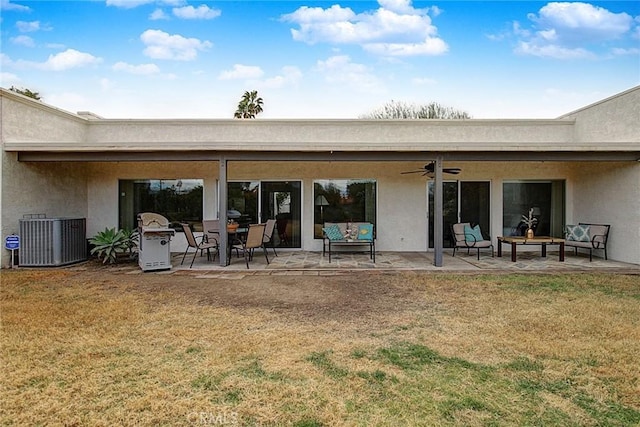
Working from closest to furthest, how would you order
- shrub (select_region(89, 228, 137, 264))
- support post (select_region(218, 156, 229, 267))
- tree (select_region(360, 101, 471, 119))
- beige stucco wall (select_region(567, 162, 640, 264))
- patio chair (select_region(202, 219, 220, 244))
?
support post (select_region(218, 156, 229, 267)) → beige stucco wall (select_region(567, 162, 640, 264)) → shrub (select_region(89, 228, 137, 264)) → patio chair (select_region(202, 219, 220, 244)) → tree (select_region(360, 101, 471, 119))

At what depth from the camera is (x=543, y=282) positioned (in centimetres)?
654

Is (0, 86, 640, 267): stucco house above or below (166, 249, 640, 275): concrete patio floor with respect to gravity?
above

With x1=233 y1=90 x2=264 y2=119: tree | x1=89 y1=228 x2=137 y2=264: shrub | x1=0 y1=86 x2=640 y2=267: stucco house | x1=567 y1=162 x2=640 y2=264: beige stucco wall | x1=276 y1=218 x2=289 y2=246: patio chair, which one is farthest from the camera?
x1=233 y1=90 x2=264 y2=119: tree

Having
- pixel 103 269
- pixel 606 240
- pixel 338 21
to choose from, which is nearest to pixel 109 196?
pixel 103 269

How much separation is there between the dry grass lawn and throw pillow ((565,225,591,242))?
11.6ft

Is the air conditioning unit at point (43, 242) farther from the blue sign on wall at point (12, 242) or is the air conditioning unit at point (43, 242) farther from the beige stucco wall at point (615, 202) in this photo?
the beige stucco wall at point (615, 202)

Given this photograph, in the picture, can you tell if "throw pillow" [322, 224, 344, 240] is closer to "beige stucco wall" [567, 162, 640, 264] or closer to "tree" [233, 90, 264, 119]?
"beige stucco wall" [567, 162, 640, 264]

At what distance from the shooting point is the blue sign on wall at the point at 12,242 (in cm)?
802

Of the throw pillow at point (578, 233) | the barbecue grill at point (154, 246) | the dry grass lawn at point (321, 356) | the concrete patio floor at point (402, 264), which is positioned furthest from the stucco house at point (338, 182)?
the dry grass lawn at point (321, 356)

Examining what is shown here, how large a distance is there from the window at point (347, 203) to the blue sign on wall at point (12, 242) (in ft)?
23.0

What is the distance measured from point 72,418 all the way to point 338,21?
12987 mm

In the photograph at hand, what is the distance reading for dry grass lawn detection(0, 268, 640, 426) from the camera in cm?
252

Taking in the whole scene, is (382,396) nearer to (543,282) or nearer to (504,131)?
(543,282)

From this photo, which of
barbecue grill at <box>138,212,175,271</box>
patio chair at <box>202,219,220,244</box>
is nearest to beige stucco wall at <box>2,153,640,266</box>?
patio chair at <box>202,219,220,244</box>
